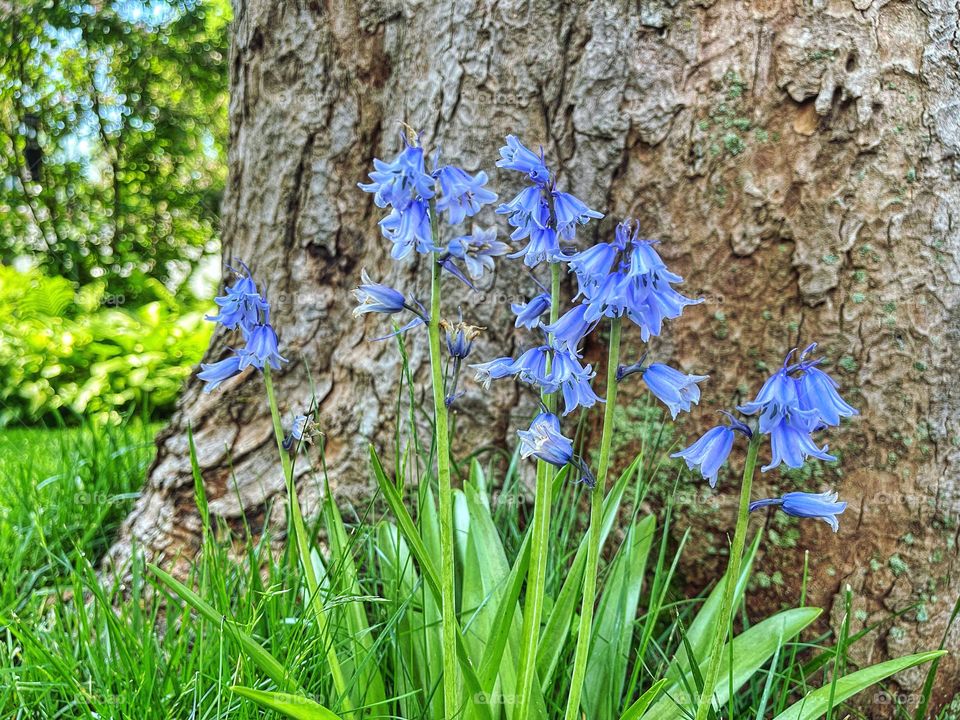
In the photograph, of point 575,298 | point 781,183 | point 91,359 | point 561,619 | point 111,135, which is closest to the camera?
point 575,298

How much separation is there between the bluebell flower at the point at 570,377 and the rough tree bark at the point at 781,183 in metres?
1.01

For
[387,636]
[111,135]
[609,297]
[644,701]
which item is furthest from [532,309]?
[111,135]

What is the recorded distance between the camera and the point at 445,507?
58.0 inches

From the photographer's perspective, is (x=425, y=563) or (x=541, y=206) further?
(x=425, y=563)

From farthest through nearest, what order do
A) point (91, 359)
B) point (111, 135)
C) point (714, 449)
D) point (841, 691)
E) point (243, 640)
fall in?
point (111, 135)
point (91, 359)
point (841, 691)
point (243, 640)
point (714, 449)

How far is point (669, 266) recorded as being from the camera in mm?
2352

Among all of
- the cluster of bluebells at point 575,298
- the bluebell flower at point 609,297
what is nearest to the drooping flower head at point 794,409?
the cluster of bluebells at point 575,298

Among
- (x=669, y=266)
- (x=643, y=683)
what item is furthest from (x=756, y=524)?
(x=669, y=266)

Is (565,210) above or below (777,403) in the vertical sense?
above

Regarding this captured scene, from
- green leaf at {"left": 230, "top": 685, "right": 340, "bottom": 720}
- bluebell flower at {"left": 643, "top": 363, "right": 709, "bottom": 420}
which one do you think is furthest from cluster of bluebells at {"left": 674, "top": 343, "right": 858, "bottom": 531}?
green leaf at {"left": 230, "top": 685, "right": 340, "bottom": 720}

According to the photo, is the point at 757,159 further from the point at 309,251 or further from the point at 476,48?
the point at 309,251

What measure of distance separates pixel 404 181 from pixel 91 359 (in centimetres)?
653

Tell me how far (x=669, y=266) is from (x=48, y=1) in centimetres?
869

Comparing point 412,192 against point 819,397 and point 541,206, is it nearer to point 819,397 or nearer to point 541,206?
point 541,206
